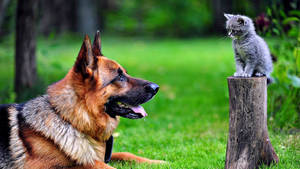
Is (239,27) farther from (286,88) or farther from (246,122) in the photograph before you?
(286,88)

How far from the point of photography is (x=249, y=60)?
13.5ft

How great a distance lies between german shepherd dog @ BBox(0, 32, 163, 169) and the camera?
3.67m

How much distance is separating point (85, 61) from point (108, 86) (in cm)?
36

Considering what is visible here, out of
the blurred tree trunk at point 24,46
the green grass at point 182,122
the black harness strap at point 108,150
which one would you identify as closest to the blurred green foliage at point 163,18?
the green grass at point 182,122

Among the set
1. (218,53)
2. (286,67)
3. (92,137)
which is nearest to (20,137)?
(92,137)

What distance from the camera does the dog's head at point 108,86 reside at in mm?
3662

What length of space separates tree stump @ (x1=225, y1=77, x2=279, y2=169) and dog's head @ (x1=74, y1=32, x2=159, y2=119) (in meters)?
0.88

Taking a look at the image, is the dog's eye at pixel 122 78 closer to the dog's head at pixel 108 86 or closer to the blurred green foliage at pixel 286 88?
the dog's head at pixel 108 86

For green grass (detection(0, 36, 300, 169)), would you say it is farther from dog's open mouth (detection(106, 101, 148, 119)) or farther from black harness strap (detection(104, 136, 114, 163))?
dog's open mouth (detection(106, 101, 148, 119))

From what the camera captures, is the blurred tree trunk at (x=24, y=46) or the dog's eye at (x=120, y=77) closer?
the dog's eye at (x=120, y=77)

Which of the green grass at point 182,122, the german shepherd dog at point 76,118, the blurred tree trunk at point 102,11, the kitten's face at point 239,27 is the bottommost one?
the green grass at point 182,122

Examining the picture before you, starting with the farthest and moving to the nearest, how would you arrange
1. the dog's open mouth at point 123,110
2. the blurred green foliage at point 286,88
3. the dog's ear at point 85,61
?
1. the blurred green foliage at point 286,88
2. the dog's open mouth at point 123,110
3. the dog's ear at point 85,61

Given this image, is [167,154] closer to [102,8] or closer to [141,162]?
[141,162]

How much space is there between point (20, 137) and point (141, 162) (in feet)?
4.74
